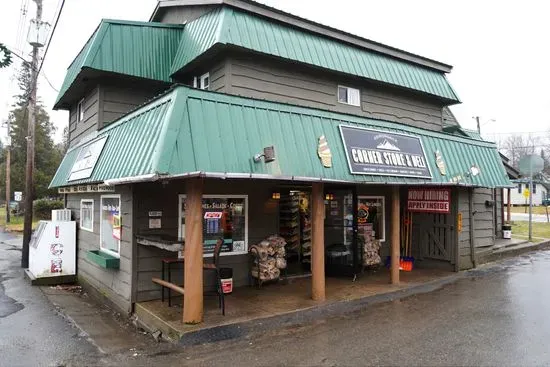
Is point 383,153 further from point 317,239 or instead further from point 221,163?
point 221,163

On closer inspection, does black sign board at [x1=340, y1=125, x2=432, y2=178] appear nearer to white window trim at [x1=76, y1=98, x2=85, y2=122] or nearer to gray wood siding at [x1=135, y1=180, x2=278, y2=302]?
gray wood siding at [x1=135, y1=180, x2=278, y2=302]

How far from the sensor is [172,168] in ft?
18.3

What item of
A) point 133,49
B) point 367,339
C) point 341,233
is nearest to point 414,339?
point 367,339

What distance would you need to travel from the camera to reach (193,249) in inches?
243

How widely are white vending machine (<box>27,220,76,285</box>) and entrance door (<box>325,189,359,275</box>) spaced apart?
7.13 metres

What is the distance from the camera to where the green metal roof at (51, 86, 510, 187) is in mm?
5805

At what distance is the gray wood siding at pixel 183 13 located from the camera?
34.2 ft

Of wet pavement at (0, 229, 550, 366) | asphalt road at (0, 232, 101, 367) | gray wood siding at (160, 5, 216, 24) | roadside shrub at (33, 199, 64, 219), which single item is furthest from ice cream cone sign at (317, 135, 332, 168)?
roadside shrub at (33, 199, 64, 219)

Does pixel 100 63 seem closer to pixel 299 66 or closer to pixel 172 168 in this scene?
pixel 299 66

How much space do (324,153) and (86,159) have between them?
5.60 meters

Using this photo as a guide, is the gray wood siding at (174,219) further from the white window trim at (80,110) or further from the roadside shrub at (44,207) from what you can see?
the roadside shrub at (44,207)

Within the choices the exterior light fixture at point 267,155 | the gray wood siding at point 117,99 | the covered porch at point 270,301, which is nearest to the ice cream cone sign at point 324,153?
the exterior light fixture at point 267,155

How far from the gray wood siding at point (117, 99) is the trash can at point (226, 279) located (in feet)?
16.3

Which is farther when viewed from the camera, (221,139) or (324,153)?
(324,153)
